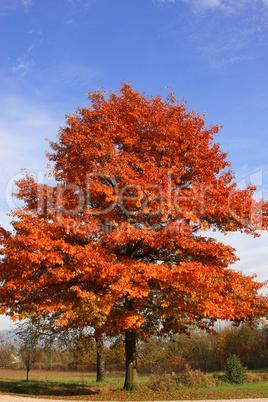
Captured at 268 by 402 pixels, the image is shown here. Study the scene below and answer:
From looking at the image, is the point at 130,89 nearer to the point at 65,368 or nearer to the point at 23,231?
the point at 23,231

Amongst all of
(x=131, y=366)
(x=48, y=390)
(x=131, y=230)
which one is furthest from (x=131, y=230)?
(x=48, y=390)

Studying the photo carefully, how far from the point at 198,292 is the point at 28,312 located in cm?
629

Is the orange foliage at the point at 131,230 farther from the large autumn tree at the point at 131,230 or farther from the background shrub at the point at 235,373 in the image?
the background shrub at the point at 235,373

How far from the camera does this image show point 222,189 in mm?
13430

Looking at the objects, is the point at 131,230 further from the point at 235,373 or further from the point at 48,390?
the point at 235,373

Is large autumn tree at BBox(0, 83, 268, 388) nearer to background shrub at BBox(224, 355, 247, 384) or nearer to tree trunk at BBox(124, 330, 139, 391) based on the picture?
tree trunk at BBox(124, 330, 139, 391)

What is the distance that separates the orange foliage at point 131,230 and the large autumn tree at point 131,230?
0.15 ft

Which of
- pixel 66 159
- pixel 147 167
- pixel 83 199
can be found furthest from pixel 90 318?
pixel 66 159

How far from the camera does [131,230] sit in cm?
1238

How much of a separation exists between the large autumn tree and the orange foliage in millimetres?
44

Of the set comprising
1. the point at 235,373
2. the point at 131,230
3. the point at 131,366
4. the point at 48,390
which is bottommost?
the point at 48,390

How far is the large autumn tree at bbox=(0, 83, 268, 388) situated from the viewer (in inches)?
466

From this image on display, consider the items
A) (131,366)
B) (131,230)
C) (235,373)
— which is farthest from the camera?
(235,373)

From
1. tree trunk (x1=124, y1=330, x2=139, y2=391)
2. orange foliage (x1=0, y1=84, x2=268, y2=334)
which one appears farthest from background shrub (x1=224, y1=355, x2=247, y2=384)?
tree trunk (x1=124, y1=330, x2=139, y2=391)
